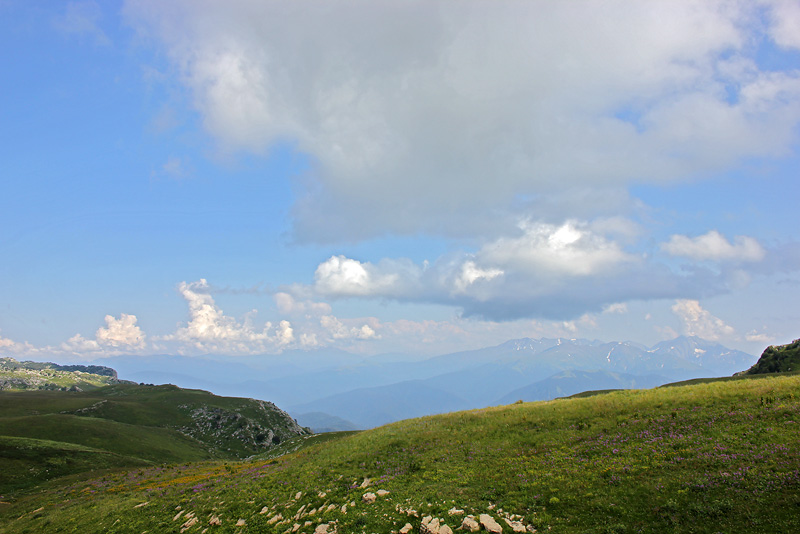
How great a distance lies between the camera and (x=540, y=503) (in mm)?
19219

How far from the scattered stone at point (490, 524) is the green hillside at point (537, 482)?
146 mm

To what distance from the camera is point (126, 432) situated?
91.4 m

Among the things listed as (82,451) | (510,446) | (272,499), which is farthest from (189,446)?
(510,446)

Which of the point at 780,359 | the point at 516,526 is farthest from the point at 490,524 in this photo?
the point at 780,359

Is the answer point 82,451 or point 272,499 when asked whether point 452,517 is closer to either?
point 272,499

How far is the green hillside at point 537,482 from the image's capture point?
16.6 metres

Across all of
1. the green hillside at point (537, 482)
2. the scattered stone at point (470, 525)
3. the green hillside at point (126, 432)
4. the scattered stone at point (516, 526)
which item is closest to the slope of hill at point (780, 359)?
the green hillside at point (537, 482)

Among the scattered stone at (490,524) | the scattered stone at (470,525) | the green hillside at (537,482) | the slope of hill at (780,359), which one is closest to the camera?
the green hillside at (537,482)

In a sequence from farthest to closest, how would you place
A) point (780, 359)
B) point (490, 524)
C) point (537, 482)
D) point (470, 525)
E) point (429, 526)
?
point (780, 359) → point (537, 482) → point (429, 526) → point (470, 525) → point (490, 524)

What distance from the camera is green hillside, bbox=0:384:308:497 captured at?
199 feet

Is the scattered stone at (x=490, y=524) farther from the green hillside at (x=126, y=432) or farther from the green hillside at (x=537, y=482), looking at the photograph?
the green hillside at (x=126, y=432)

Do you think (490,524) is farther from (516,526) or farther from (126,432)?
(126,432)

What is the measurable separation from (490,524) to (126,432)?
11142 cm

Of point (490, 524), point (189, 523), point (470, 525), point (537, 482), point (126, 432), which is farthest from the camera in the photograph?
point (126, 432)
